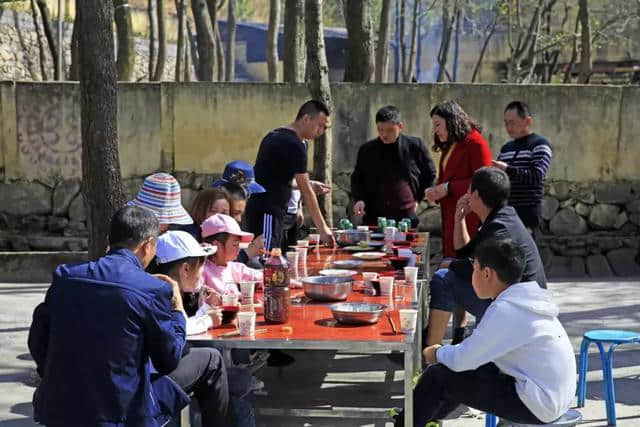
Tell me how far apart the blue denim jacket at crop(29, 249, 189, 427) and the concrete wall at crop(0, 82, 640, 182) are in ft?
25.1

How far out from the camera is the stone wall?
11172 mm

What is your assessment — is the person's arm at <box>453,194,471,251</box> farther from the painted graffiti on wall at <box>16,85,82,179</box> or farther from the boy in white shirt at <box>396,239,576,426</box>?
the painted graffiti on wall at <box>16,85,82,179</box>

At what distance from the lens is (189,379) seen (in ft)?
13.5

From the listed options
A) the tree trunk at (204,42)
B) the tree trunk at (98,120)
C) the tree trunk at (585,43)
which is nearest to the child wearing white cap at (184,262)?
the tree trunk at (98,120)

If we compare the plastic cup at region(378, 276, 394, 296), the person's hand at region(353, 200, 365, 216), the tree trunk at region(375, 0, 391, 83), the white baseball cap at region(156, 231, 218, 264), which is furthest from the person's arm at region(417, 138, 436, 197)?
the tree trunk at region(375, 0, 391, 83)

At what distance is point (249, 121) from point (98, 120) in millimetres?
5037

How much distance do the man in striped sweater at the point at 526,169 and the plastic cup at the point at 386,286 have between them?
237 cm

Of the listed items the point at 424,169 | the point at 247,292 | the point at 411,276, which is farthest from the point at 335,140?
the point at 247,292

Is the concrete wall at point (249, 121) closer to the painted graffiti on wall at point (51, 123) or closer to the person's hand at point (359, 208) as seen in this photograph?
the painted graffiti on wall at point (51, 123)

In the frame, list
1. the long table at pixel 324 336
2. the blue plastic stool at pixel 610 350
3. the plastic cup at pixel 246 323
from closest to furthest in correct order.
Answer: the long table at pixel 324 336
the plastic cup at pixel 246 323
the blue plastic stool at pixel 610 350

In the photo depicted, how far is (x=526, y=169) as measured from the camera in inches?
285

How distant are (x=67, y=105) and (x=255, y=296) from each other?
6998mm

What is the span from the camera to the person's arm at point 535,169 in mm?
7215

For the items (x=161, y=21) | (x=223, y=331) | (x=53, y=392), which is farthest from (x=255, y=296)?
(x=161, y=21)
